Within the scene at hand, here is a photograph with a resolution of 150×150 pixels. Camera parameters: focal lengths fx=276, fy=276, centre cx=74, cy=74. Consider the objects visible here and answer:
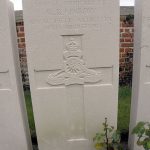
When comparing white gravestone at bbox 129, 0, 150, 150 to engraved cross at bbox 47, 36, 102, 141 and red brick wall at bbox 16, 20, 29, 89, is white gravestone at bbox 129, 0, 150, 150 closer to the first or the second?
engraved cross at bbox 47, 36, 102, 141

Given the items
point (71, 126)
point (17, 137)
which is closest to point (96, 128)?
point (71, 126)

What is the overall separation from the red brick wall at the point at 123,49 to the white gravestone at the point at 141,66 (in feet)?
8.41

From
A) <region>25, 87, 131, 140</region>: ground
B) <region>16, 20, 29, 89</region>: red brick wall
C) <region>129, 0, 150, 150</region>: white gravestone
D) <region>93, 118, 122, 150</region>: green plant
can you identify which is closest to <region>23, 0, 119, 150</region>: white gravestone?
<region>93, 118, 122, 150</region>: green plant

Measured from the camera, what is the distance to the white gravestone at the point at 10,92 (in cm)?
266

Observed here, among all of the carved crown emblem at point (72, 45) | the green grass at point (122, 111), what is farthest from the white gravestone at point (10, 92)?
the green grass at point (122, 111)

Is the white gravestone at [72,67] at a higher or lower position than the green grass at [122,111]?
higher

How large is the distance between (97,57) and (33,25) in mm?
705

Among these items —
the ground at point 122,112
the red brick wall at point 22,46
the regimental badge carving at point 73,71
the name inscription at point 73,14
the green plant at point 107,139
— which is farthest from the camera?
the red brick wall at point 22,46

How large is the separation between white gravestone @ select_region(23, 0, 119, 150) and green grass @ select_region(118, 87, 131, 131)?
2.90ft

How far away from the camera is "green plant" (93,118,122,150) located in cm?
288

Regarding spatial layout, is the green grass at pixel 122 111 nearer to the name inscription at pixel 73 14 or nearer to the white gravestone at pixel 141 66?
the white gravestone at pixel 141 66

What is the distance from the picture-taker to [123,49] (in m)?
5.52

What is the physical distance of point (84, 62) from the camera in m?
2.79

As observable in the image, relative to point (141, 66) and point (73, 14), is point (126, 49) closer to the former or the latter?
point (141, 66)
